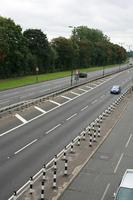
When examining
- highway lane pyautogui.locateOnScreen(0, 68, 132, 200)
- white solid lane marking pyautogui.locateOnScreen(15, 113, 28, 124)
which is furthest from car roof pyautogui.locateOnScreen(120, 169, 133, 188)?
white solid lane marking pyautogui.locateOnScreen(15, 113, 28, 124)

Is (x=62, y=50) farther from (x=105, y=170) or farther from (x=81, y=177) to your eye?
(x=81, y=177)

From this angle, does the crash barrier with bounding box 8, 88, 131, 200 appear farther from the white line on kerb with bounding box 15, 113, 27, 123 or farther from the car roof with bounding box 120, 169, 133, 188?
the white line on kerb with bounding box 15, 113, 27, 123

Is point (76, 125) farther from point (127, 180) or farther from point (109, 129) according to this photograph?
point (127, 180)

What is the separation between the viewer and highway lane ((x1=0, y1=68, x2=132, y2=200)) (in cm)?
2225

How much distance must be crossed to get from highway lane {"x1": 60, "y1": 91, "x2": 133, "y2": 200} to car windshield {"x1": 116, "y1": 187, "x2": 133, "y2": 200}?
3.60 metres

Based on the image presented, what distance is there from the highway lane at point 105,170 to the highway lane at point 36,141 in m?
2.52

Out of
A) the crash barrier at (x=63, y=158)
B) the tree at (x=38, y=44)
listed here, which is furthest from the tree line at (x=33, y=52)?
the crash barrier at (x=63, y=158)

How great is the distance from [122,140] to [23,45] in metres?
68.3

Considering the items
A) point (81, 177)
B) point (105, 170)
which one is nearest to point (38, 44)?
point (105, 170)

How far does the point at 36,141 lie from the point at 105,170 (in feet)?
25.7

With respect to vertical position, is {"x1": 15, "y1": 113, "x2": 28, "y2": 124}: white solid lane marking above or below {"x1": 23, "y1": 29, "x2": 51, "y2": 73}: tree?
below

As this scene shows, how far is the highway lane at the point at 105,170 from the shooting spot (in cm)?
1965

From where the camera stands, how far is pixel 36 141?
3011 cm

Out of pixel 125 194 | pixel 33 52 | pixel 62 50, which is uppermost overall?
pixel 125 194
